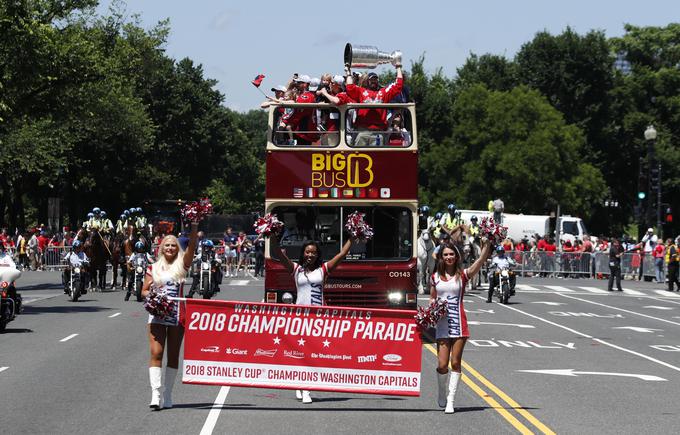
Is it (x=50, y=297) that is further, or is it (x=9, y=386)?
(x=50, y=297)

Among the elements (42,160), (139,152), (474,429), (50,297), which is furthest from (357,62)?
(139,152)

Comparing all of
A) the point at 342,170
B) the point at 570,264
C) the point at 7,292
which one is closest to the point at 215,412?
the point at 342,170

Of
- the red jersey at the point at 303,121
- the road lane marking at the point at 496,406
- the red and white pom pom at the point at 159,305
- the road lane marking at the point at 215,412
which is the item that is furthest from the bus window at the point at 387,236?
the red and white pom pom at the point at 159,305

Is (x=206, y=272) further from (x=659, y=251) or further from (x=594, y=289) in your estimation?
(x=659, y=251)

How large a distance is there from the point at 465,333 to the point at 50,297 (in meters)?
25.5

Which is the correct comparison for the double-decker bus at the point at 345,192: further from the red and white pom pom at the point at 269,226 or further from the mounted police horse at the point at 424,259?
the mounted police horse at the point at 424,259

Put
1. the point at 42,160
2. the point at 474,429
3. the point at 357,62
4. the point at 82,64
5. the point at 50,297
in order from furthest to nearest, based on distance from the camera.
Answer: the point at 42,160 < the point at 50,297 < the point at 82,64 < the point at 357,62 < the point at 474,429

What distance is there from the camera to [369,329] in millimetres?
14039

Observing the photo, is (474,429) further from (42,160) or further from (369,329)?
(42,160)

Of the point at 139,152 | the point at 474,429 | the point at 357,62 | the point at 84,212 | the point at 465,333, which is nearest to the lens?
the point at 474,429

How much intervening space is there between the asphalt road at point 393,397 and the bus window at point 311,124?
379 cm

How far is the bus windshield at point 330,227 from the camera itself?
2005cm

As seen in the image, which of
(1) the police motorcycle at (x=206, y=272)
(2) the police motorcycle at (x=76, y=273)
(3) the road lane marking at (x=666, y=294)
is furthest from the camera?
(3) the road lane marking at (x=666, y=294)

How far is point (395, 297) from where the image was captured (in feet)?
66.5
